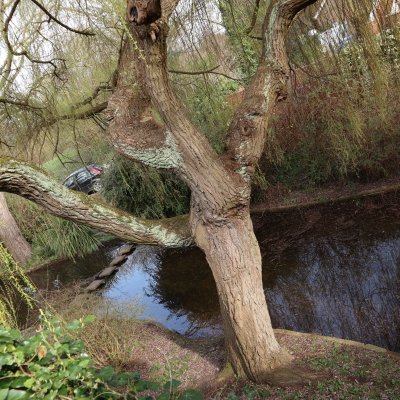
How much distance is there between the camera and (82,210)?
10.1 feet

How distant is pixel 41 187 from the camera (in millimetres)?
2906

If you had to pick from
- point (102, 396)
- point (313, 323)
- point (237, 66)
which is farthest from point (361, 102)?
point (102, 396)

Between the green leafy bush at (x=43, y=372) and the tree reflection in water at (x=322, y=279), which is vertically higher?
the green leafy bush at (x=43, y=372)

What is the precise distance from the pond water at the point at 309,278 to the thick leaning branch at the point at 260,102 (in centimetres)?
259

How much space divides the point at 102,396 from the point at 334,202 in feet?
25.2

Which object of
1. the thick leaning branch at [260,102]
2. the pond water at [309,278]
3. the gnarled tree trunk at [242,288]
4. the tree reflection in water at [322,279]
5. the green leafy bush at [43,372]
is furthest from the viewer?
the pond water at [309,278]

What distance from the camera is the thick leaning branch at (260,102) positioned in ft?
10.7

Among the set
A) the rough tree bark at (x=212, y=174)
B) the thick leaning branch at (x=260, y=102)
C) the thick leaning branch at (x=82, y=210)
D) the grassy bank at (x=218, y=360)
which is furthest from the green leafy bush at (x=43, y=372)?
the thick leaning branch at (x=260, y=102)

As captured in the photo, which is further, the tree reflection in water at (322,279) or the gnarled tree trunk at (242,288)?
the tree reflection in water at (322,279)

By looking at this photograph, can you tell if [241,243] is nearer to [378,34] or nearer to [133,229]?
[133,229]

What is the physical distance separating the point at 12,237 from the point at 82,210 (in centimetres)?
864

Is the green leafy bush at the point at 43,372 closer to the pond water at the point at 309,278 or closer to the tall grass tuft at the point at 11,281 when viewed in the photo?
the tall grass tuft at the point at 11,281

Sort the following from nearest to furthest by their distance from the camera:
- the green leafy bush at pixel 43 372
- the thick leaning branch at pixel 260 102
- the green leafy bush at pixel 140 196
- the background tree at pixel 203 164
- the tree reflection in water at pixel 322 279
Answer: the green leafy bush at pixel 43 372 → the background tree at pixel 203 164 → the thick leaning branch at pixel 260 102 → the tree reflection in water at pixel 322 279 → the green leafy bush at pixel 140 196

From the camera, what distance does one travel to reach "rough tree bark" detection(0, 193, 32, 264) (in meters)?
10.6
